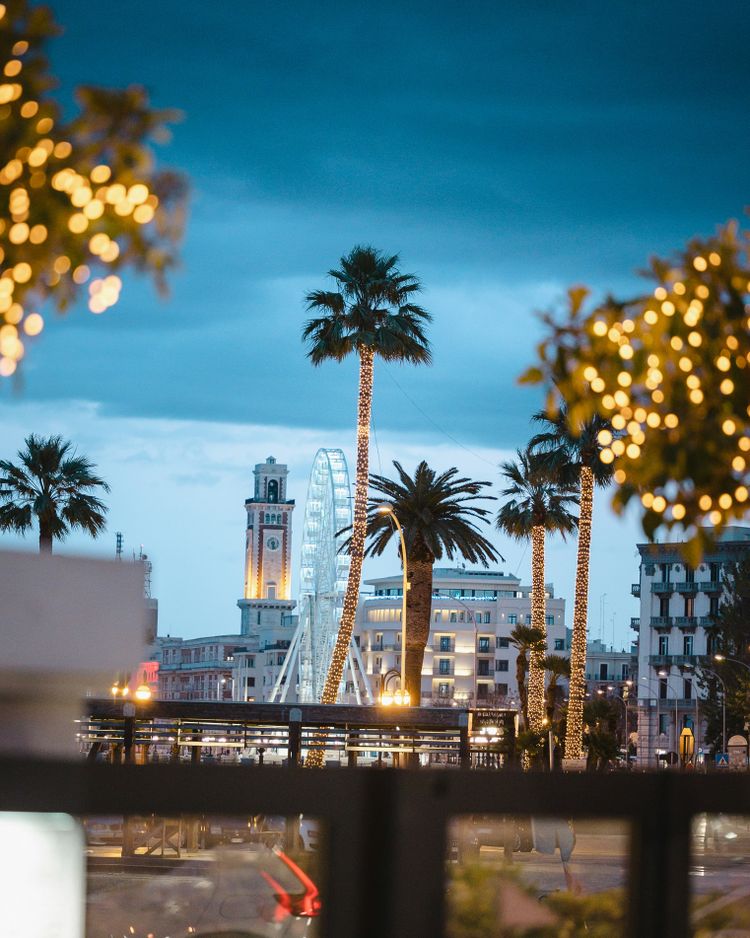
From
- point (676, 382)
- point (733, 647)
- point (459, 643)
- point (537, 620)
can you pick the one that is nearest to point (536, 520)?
point (537, 620)

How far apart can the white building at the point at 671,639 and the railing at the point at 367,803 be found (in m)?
125

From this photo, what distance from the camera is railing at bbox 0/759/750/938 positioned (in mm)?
2744

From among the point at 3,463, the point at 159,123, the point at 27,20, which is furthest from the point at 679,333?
the point at 3,463

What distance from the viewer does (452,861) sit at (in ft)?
9.34

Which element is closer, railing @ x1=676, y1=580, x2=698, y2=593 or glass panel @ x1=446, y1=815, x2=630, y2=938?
glass panel @ x1=446, y1=815, x2=630, y2=938

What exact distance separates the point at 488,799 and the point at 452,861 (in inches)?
5.5

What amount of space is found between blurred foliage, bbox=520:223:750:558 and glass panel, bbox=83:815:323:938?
8.15ft

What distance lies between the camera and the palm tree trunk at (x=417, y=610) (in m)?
54.6

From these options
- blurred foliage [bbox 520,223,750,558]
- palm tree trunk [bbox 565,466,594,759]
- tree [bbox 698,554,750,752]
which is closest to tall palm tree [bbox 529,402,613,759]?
palm tree trunk [bbox 565,466,594,759]

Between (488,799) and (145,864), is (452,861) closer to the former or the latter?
(488,799)

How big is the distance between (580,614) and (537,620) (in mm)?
5195

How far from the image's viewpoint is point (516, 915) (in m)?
2.93

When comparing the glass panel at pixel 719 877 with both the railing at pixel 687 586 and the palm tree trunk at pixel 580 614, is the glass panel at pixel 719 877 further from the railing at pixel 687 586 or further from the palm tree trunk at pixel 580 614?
the railing at pixel 687 586

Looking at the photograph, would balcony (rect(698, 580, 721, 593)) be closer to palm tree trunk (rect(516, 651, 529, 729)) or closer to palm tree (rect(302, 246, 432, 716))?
palm tree trunk (rect(516, 651, 529, 729))
